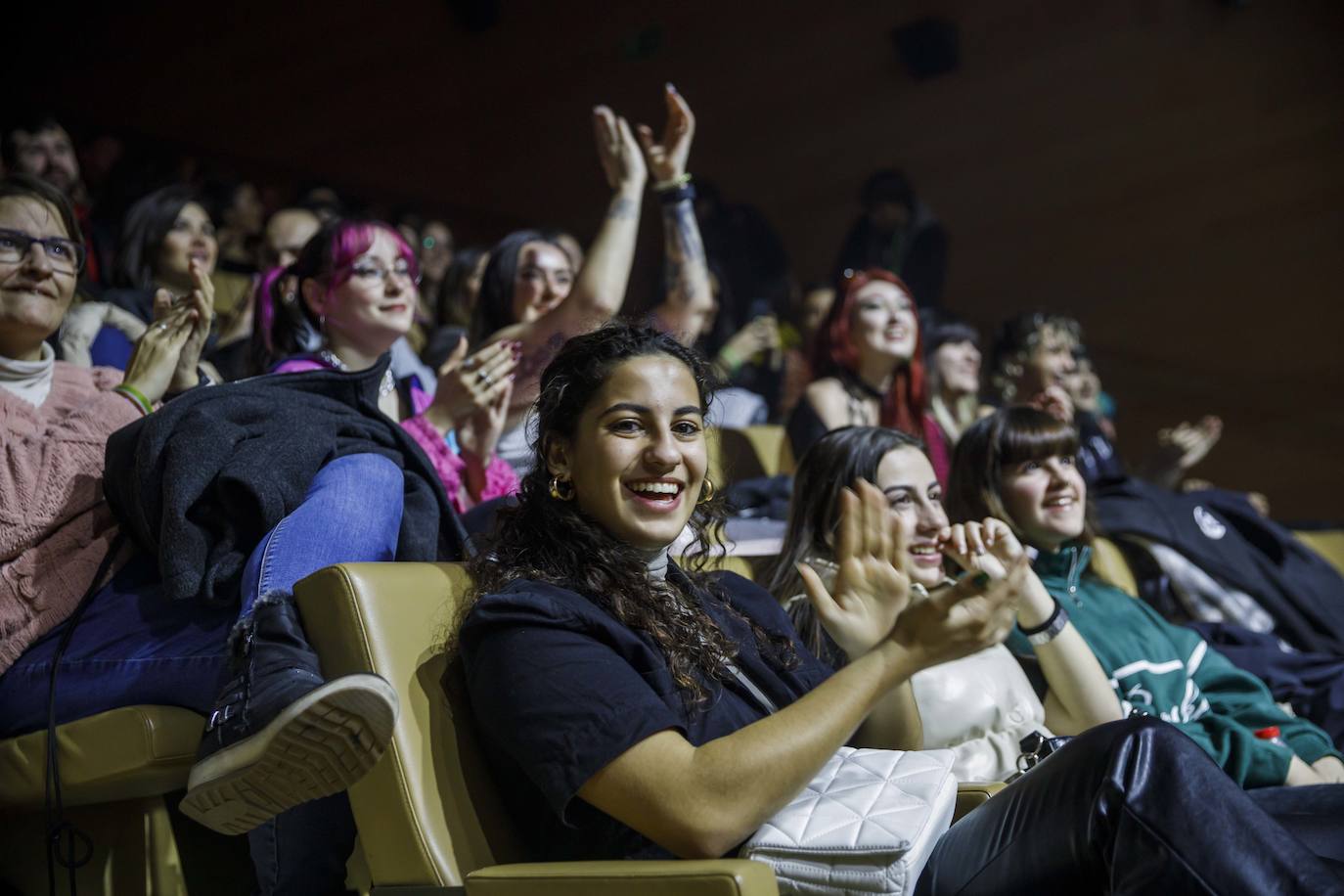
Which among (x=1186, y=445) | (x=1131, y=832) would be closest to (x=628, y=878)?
(x=1131, y=832)

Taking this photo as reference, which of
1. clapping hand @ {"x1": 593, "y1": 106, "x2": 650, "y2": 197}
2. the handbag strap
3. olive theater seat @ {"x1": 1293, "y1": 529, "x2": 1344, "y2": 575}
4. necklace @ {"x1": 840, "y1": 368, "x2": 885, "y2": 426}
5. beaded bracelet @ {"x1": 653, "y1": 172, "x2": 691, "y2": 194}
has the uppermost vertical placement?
clapping hand @ {"x1": 593, "y1": 106, "x2": 650, "y2": 197}

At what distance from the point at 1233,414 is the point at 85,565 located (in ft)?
15.9

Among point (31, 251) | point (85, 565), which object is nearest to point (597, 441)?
point (85, 565)

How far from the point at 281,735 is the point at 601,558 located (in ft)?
1.25

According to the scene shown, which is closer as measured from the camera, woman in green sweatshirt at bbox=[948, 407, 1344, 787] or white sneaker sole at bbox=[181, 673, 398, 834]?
white sneaker sole at bbox=[181, 673, 398, 834]

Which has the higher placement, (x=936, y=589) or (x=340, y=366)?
(x=340, y=366)

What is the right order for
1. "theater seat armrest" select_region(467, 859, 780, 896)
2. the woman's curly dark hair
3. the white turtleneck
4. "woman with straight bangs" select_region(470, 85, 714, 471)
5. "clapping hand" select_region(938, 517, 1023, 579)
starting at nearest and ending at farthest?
"theater seat armrest" select_region(467, 859, 780, 896)
the woman's curly dark hair
"clapping hand" select_region(938, 517, 1023, 579)
the white turtleneck
"woman with straight bangs" select_region(470, 85, 714, 471)

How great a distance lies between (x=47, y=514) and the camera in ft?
5.92

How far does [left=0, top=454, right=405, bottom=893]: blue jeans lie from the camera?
5.13 ft

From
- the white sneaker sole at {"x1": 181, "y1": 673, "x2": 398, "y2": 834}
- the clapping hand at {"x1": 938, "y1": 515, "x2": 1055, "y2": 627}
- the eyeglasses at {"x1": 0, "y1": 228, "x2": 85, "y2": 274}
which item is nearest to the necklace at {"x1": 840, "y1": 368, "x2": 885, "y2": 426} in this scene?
the clapping hand at {"x1": 938, "y1": 515, "x2": 1055, "y2": 627}

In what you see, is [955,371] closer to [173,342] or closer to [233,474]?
[173,342]

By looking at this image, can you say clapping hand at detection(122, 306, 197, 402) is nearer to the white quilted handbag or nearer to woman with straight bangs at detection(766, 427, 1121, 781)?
woman with straight bangs at detection(766, 427, 1121, 781)

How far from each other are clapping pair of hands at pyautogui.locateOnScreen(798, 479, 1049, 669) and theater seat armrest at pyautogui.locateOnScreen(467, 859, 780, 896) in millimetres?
256

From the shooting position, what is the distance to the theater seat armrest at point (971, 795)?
4.96 feet
